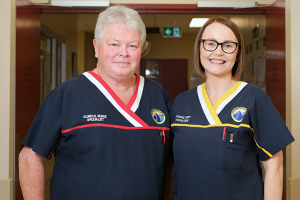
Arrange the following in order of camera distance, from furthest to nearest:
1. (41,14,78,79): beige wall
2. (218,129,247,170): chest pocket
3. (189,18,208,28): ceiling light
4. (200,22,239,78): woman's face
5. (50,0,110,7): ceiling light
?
(189,18,208,28): ceiling light, (41,14,78,79): beige wall, (50,0,110,7): ceiling light, (200,22,239,78): woman's face, (218,129,247,170): chest pocket

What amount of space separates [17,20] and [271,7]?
6.54ft

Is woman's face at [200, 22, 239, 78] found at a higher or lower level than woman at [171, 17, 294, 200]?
higher

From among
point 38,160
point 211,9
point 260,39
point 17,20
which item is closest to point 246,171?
point 38,160

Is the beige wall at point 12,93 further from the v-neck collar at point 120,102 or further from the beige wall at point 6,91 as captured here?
the v-neck collar at point 120,102

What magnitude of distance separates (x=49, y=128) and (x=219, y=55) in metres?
0.85

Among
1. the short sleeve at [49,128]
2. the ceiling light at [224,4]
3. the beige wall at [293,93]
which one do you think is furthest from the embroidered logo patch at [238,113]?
the ceiling light at [224,4]

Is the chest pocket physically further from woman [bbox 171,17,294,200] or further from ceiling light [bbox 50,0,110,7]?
ceiling light [bbox 50,0,110,7]

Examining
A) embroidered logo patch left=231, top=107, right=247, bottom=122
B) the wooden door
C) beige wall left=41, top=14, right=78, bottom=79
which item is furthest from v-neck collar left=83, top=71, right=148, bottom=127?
the wooden door

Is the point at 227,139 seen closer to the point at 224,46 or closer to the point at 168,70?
the point at 224,46

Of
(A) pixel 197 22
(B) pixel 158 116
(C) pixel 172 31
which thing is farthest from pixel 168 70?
(B) pixel 158 116

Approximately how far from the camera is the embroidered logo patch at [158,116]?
1599mm

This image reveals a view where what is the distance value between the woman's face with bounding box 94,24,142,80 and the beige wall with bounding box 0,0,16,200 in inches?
41.8

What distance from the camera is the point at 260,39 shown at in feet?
11.2

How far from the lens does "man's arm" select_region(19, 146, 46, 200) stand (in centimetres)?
147
